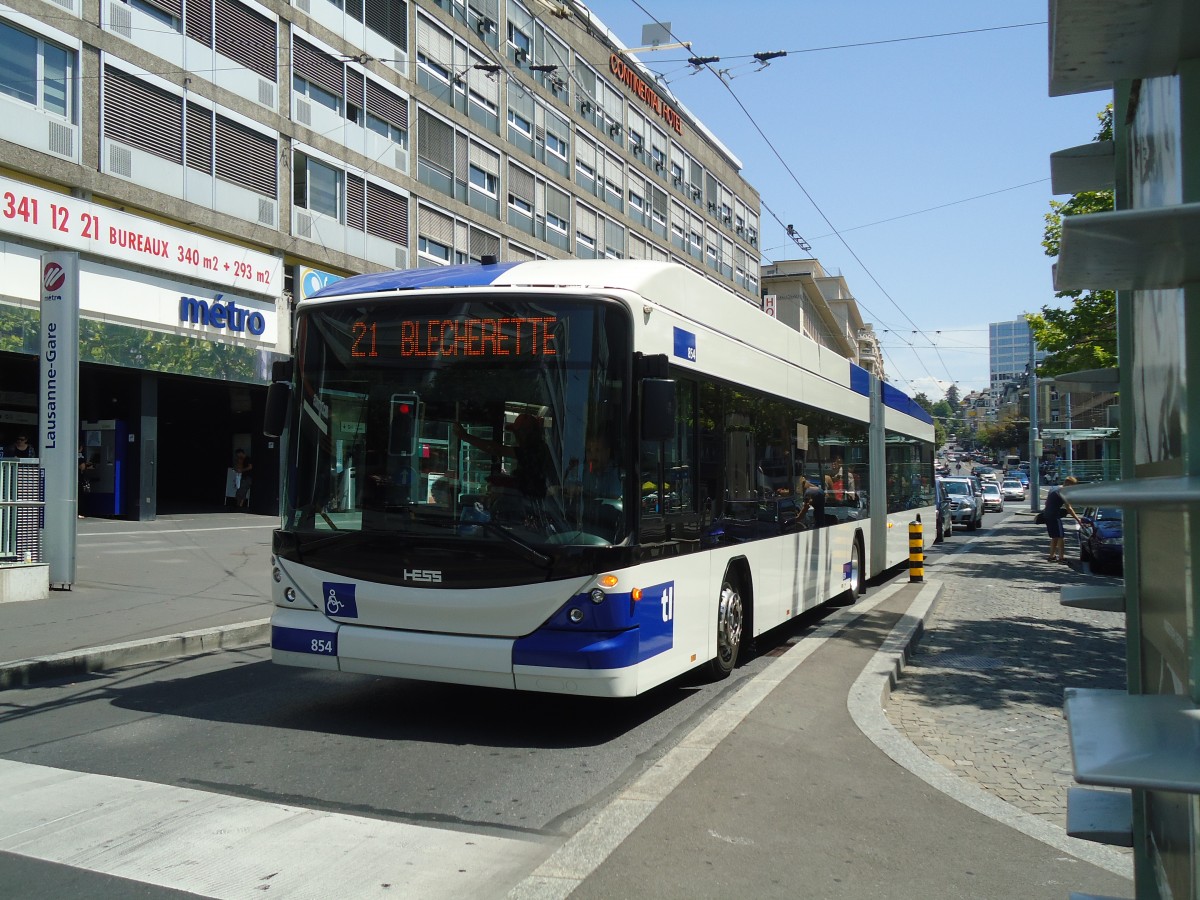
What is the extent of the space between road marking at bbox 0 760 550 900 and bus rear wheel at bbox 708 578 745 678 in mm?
3771

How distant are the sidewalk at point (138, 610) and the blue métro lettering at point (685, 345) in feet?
18.0

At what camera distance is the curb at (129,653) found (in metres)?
8.28

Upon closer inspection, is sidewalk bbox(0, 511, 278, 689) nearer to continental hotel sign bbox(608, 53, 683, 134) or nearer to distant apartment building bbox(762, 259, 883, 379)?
continental hotel sign bbox(608, 53, 683, 134)

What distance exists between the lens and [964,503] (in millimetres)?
37281

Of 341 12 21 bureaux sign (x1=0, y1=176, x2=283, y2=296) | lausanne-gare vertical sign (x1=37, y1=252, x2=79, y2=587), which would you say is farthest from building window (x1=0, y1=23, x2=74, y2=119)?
lausanne-gare vertical sign (x1=37, y1=252, x2=79, y2=587)

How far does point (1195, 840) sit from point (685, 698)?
6.64m

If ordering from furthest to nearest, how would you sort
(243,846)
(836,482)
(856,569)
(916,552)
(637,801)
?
(916,552) < (856,569) < (836,482) < (637,801) < (243,846)

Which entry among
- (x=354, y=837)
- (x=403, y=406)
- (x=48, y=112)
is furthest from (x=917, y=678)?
(x=48, y=112)

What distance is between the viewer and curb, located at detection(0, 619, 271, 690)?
828 cm

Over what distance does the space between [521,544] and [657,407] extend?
1.18 metres

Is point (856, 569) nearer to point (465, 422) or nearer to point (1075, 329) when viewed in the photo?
point (465, 422)

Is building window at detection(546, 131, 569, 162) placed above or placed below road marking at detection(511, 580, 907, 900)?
above

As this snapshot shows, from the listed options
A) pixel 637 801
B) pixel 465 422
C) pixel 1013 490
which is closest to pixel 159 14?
pixel 465 422

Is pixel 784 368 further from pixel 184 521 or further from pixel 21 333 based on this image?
pixel 184 521
